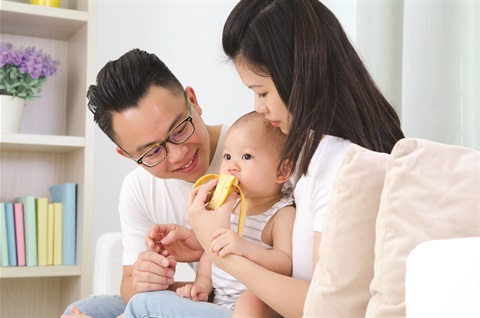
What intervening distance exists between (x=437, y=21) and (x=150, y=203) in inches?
43.1

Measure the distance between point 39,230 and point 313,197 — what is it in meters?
1.71

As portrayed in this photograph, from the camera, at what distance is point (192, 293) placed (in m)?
1.68

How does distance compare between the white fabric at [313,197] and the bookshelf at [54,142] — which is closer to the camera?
the white fabric at [313,197]

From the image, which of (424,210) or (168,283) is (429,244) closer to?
(424,210)

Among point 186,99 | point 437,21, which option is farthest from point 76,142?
point 437,21

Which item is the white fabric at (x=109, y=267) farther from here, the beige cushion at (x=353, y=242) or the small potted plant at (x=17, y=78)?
the beige cushion at (x=353, y=242)

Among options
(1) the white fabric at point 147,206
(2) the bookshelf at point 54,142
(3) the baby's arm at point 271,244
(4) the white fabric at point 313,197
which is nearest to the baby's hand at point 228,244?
(3) the baby's arm at point 271,244

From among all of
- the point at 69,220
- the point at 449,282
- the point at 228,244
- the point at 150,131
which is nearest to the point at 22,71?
the point at 69,220

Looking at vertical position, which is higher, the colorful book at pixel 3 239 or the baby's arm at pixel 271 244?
the baby's arm at pixel 271 244

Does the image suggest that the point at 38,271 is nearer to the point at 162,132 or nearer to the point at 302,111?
the point at 162,132

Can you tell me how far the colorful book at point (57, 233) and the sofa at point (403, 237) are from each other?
194cm

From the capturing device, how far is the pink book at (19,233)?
281 cm

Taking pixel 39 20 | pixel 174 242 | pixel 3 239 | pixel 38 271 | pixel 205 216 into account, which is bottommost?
pixel 38 271

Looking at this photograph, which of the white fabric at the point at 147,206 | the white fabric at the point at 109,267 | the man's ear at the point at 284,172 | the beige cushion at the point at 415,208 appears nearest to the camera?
the beige cushion at the point at 415,208
